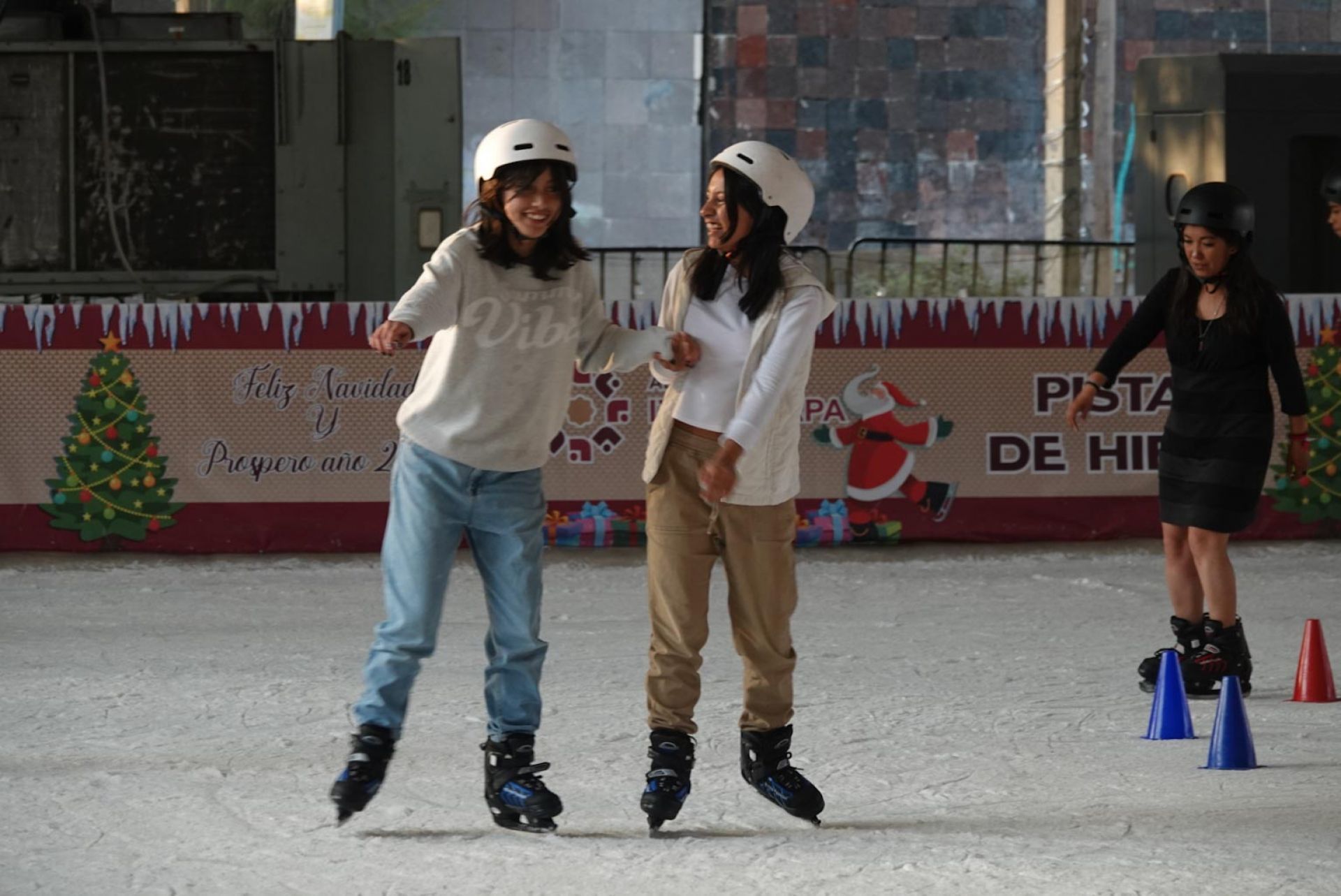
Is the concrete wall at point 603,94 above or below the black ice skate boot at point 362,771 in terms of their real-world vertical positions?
above

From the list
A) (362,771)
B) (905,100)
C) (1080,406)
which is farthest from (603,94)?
(362,771)

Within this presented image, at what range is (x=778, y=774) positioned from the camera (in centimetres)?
461

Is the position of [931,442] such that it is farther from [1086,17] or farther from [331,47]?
[1086,17]

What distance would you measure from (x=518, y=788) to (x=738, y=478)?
90 cm

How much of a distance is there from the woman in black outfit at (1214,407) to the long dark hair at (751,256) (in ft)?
6.97

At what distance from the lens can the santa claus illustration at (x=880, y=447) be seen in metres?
10.1

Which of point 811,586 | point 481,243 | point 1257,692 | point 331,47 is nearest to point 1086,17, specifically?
point 331,47

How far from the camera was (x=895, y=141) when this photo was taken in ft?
84.1

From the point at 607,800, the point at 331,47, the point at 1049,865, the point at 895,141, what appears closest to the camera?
the point at 1049,865

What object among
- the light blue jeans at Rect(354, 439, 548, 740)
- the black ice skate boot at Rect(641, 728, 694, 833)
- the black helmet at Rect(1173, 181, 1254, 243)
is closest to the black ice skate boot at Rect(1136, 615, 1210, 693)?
the black helmet at Rect(1173, 181, 1254, 243)

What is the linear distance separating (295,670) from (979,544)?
453 cm

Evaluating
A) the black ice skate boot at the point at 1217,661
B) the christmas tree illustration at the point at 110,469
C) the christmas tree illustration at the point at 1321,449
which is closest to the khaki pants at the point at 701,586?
the black ice skate boot at the point at 1217,661

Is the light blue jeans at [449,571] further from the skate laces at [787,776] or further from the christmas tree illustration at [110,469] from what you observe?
the christmas tree illustration at [110,469]

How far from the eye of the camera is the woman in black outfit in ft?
20.6
